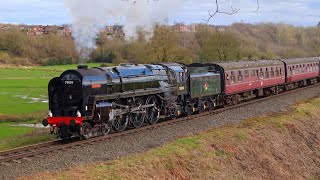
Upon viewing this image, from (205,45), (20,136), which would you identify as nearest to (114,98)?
(20,136)

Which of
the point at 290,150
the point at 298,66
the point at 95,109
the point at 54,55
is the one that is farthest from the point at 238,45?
the point at 95,109

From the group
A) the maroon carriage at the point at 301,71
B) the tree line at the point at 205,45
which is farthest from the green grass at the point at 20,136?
the tree line at the point at 205,45

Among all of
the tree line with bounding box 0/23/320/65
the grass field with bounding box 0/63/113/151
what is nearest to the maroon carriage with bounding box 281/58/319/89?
the tree line with bounding box 0/23/320/65

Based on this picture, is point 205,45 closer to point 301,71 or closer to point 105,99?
point 301,71

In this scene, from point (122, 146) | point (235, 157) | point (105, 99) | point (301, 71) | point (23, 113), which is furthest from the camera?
point (301, 71)

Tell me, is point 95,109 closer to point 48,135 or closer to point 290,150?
point 48,135

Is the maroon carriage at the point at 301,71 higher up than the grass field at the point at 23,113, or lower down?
higher up

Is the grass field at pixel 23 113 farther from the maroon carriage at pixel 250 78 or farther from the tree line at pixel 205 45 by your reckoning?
the maroon carriage at pixel 250 78

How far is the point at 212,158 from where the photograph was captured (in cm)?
1574

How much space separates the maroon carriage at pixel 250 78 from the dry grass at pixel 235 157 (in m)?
6.52

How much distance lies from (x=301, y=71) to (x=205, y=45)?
20236 millimetres

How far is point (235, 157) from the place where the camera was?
54.6 ft

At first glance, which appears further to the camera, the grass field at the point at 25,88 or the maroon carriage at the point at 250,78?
the grass field at the point at 25,88

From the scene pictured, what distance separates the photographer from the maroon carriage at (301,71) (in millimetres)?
40375
